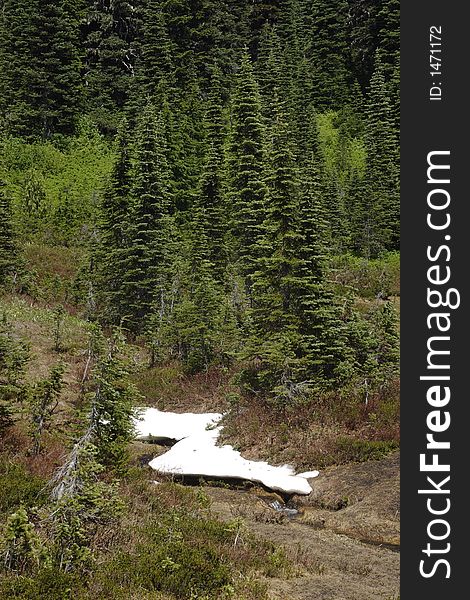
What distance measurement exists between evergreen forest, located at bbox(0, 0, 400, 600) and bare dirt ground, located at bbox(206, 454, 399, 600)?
53cm

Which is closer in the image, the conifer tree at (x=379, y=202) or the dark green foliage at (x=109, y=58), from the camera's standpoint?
the conifer tree at (x=379, y=202)

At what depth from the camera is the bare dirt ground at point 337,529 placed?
901 cm

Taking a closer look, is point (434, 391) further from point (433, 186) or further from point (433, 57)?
point (433, 57)

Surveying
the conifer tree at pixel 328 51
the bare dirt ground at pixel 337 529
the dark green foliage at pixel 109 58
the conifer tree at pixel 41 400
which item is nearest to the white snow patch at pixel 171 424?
the bare dirt ground at pixel 337 529

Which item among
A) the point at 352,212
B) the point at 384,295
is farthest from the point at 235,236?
the point at 352,212

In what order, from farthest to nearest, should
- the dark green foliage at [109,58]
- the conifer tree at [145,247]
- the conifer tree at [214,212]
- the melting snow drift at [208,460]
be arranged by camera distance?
the dark green foliage at [109,58]
the conifer tree at [214,212]
the conifer tree at [145,247]
the melting snow drift at [208,460]

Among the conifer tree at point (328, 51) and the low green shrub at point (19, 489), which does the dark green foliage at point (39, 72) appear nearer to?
the conifer tree at point (328, 51)

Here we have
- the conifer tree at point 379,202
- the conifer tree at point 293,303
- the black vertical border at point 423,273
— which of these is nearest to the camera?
the black vertical border at point 423,273

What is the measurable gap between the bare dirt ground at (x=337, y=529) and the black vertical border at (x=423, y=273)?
2.40m

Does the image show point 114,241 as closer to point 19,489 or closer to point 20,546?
point 19,489

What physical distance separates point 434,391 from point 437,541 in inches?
70.4

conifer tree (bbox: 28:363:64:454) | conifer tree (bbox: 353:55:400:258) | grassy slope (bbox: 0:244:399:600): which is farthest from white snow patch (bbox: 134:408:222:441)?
conifer tree (bbox: 353:55:400:258)

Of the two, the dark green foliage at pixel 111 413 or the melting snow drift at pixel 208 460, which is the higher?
the dark green foliage at pixel 111 413

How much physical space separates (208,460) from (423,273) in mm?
10713
